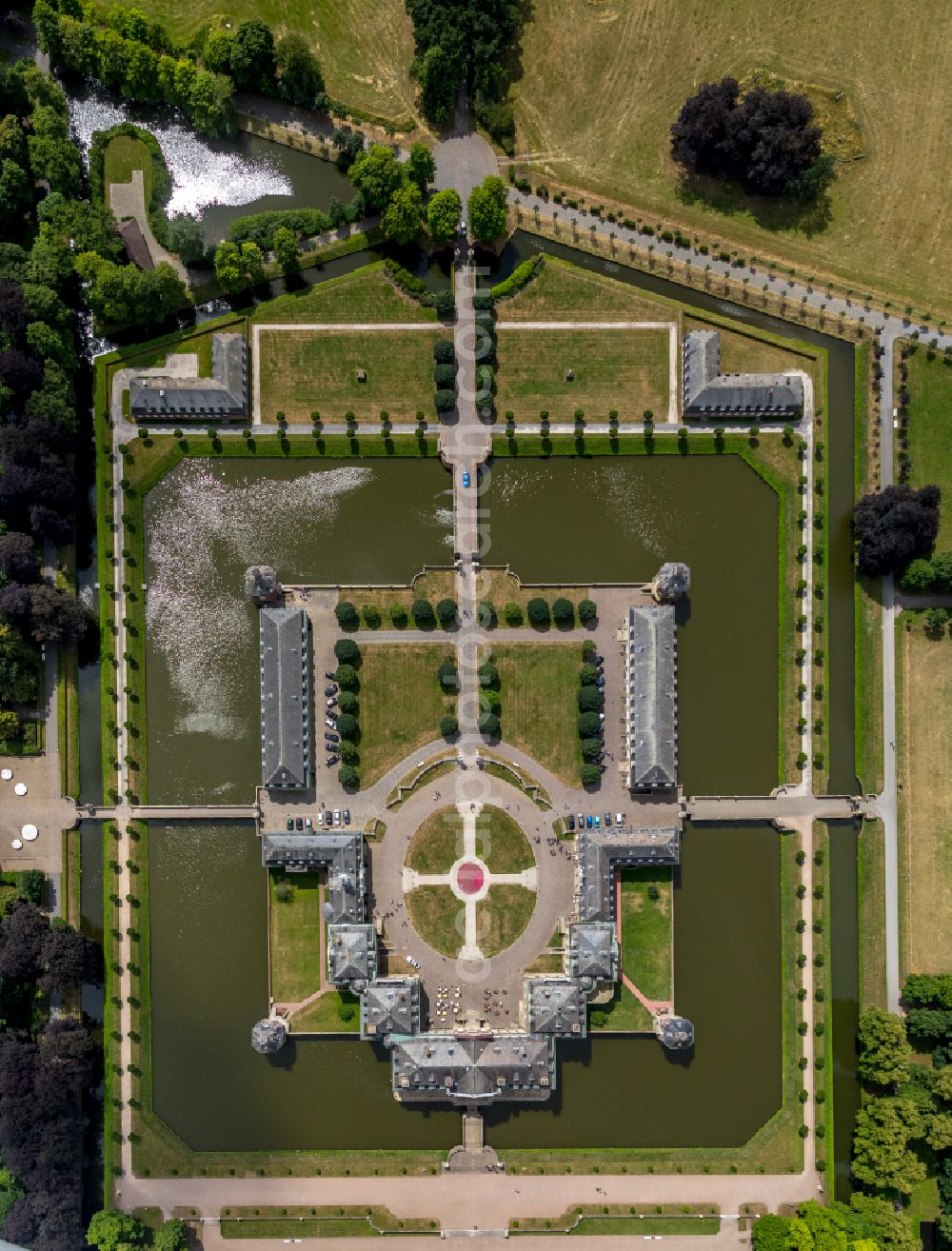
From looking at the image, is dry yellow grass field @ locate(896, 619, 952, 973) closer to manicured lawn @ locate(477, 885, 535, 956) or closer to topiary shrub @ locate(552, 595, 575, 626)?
topiary shrub @ locate(552, 595, 575, 626)

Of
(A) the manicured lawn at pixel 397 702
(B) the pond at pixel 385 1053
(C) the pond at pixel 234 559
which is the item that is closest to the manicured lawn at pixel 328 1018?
(B) the pond at pixel 385 1053

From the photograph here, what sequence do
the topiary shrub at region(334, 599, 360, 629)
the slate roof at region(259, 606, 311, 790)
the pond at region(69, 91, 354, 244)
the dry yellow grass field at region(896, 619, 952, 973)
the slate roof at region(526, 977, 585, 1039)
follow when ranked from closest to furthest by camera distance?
the slate roof at region(526, 977, 585, 1039), the slate roof at region(259, 606, 311, 790), the topiary shrub at region(334, 599, 360, 629), the dry yellow grass field at region(896, 619, 952, 973), the pond at region(69, 91, 354, 244)

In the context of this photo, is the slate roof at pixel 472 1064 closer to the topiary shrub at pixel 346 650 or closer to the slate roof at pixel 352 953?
the slate roof at pixel 352 953

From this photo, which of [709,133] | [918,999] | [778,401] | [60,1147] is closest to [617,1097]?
[918,999]

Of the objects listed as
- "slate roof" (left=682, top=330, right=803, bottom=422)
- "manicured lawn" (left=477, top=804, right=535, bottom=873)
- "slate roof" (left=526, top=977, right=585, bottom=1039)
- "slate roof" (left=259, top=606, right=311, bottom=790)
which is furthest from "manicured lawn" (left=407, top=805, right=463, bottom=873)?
"slate roof" (left=682, top=330, right=803, bottom=422)

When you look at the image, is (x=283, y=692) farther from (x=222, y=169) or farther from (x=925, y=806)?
(x=925, y=806)

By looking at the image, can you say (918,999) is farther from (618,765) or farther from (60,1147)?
(60,1147)
